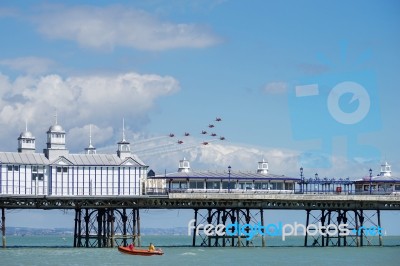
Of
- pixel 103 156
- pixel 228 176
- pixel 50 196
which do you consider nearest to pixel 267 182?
pixel 228 176

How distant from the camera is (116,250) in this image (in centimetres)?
11181

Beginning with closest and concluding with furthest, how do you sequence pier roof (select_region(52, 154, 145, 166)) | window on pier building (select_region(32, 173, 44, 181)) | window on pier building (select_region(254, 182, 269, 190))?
1. window on pier building (select_region(32, 173, 44, 181))
2. pier roof (select_region(52, 154, 145, 166))
3. window on pier building (select_region(254, 182, 269, 190))

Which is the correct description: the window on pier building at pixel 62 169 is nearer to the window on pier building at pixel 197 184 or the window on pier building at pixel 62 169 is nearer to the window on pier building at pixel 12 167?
the window on pier building at pixel 12 167

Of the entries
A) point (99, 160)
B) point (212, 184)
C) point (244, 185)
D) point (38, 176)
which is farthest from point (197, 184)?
point (38, 176)

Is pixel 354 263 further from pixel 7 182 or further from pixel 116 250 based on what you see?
pixel 7 182

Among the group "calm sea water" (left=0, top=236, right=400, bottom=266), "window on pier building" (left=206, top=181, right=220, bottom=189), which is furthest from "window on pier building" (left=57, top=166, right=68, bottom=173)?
"window on pier building" (left=206, top=181, right=220, bottom=189)

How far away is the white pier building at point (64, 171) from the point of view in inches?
4520

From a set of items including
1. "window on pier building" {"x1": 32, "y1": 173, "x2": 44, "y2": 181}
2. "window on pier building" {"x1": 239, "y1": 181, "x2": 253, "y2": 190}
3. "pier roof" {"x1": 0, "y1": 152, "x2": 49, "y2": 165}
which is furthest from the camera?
"window on pier building" {"x1": 239, "y1": 181, "x2": 253, "y2": 190}

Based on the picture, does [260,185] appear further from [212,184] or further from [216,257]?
[216,257]

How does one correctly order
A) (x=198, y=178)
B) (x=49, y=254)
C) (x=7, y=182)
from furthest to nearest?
(x=198, y=178), (x=7, y=182), (x=49, y=254)

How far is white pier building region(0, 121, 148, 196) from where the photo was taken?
115 meters

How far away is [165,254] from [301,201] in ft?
54.3

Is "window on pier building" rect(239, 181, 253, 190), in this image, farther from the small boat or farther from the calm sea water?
the small boat

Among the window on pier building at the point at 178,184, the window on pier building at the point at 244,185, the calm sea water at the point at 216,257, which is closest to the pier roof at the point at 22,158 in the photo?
the calm sea water at the point at 216,257
